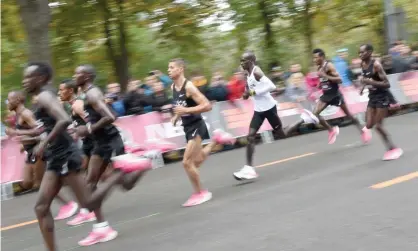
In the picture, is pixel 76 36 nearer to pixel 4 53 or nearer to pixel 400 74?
pixel 4 53

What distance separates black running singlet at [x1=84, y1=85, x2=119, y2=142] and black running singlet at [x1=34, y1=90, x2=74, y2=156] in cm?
93

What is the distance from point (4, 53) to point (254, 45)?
8.85 meters

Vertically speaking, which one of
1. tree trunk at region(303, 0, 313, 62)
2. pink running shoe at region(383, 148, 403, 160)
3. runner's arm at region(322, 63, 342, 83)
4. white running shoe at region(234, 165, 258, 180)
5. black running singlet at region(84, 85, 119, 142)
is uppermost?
black running singlet at region(84, 85, 119, 142)

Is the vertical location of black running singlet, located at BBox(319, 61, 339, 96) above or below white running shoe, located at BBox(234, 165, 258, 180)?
above

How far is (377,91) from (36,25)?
5940mm

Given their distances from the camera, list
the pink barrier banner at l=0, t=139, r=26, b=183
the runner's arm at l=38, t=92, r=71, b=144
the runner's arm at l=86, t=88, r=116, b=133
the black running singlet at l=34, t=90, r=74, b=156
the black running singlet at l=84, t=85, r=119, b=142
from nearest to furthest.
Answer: the runner's arm at l=38, t=92, r=71, b=144 < the black running singlet at l=34, t=90, r=74, b=156 < the runner's arm at l=86, t=88, r=116, b=133 < the black running singlet at l=84, t=85, r=119, b=142 < the pink barrier banner at l=0, t=139, r=26, b=183

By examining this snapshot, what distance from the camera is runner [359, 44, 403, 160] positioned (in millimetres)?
8875

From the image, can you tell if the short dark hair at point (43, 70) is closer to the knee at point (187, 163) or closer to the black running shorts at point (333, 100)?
the knee at point (187, 163)

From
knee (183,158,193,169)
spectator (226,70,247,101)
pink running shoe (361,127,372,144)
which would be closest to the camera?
knee (183,158,193,169)

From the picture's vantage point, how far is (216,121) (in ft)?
43.4

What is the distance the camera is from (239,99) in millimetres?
13656

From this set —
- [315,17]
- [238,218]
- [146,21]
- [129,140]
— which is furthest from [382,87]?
[315,17]

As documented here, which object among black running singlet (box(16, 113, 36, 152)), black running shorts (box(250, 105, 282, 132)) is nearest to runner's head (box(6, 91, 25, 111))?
black running singlet (box(16, 113, 36, 152))

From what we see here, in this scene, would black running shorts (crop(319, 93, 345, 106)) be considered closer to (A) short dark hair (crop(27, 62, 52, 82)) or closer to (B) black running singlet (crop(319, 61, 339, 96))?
(B) black running singlet (crop(319, 61, 339, 96))
